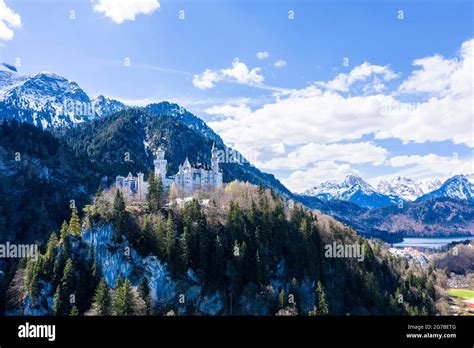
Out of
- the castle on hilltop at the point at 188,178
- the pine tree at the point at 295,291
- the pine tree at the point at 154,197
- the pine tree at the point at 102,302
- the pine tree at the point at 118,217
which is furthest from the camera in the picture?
the castle on hilltop at the point at 188,178

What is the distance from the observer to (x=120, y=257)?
65.5 m

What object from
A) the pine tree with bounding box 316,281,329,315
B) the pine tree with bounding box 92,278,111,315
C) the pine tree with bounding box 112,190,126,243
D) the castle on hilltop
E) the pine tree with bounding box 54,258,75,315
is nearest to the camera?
the pine tree with bounding box 92,278,111,315

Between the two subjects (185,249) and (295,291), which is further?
(295,291)

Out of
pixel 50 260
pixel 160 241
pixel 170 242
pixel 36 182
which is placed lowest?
pixel 50 260

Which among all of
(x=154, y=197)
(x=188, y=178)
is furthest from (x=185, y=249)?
(x=188, y=178)

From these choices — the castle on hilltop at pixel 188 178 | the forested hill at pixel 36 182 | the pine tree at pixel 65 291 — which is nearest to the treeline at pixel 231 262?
the pine tree at pixel 65 291

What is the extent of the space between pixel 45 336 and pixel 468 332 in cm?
1171

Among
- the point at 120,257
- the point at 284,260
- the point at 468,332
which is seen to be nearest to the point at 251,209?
the point at 284,260

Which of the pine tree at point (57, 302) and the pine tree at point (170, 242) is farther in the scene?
the pine tree at point (170, 242)

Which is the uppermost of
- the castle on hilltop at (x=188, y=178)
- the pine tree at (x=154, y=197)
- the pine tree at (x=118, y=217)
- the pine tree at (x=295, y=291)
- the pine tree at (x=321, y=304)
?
the castle on hilltop at (x=188, y=178)

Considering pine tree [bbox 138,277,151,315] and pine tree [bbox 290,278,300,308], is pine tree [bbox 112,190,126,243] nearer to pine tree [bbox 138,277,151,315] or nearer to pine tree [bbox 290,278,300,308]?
pine tree [bbox 138,277,151,315]

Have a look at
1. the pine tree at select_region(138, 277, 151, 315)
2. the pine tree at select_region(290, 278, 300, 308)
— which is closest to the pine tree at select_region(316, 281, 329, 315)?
the pine tree at select_region(290, 278, 300, 308)

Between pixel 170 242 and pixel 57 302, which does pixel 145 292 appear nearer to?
pixel 170 242

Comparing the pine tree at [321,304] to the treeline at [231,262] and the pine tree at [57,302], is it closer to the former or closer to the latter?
the treeline at [231,262]
